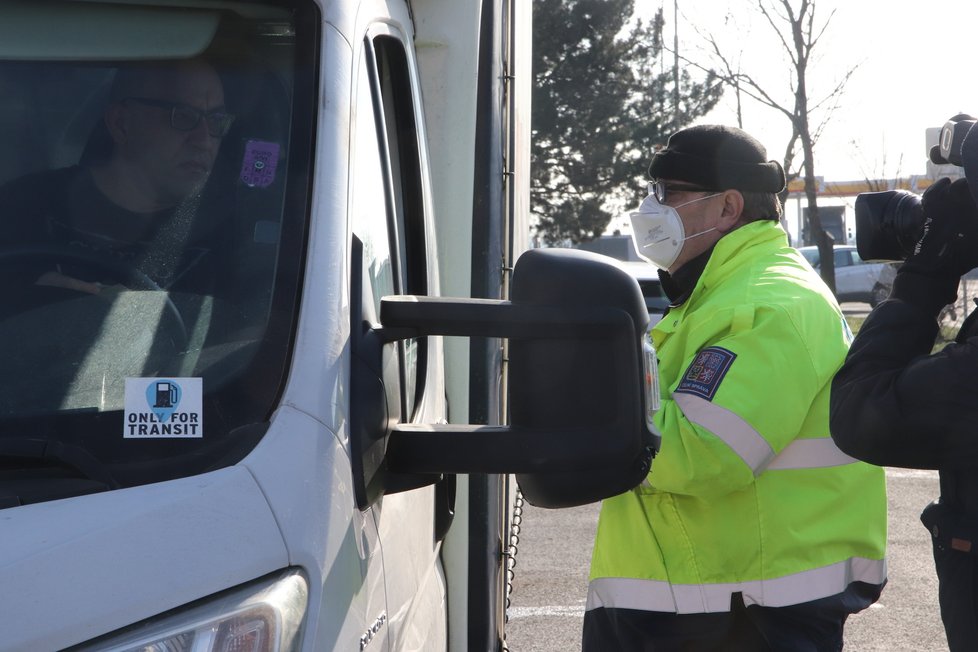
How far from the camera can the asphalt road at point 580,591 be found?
5082 millimetres

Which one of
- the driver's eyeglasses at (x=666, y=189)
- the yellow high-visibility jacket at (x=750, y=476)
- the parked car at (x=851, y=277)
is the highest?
the driver's eyeglasses at (x=666, y=189)

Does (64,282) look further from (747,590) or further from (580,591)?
(580,591)

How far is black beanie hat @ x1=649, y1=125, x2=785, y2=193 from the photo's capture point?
2.58 m

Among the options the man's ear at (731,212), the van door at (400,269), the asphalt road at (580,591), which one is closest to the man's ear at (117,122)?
the van door at (400,269)

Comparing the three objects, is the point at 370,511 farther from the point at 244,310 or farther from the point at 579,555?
the point at 579,555

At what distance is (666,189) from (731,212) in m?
0.18

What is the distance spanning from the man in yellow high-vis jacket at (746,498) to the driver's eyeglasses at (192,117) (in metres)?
1.10

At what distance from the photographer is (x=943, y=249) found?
6.67ft

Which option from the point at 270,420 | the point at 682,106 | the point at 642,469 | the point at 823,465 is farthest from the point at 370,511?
the point at 682,106

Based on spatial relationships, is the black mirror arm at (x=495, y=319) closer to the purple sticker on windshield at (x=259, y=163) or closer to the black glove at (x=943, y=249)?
the purple sticker on windshield at (x=259, y=163)

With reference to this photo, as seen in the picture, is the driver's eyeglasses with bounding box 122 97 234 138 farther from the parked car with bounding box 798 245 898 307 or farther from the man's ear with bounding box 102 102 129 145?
the parked car with bounding box 798 245 898 307

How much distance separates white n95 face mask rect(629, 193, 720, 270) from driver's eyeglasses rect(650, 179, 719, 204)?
2 cm

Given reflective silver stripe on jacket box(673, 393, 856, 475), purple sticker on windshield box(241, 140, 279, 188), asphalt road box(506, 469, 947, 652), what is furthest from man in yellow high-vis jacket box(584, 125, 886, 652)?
asphalt road box(506, 469, 947, 652)

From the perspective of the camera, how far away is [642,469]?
1629mm
